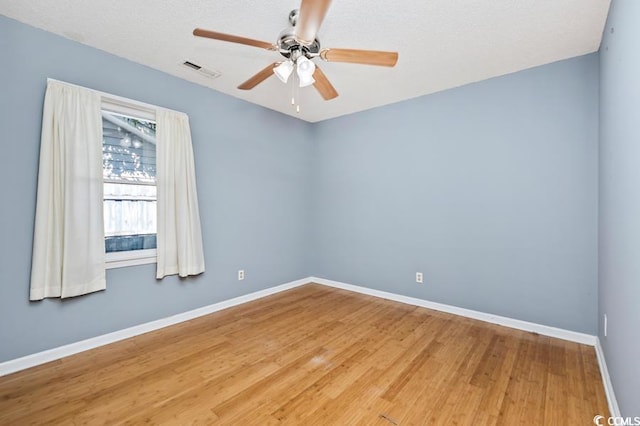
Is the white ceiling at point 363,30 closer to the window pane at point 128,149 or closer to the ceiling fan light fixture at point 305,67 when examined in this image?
the ceiling fan light fixture at point 305,67

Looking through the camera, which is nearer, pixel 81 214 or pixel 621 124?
pixel 621 124

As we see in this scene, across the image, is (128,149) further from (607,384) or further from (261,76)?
(607,384)

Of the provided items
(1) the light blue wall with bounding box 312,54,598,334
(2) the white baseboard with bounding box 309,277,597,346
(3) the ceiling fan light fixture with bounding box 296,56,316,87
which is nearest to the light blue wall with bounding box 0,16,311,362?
(1) the light blue wall with bounding box 312,54,598,334

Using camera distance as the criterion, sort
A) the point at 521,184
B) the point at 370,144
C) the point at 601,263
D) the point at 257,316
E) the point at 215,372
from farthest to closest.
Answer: the point at 370,144
the point at 257,316
the point at 521,184
the point at 601,263
the point at 215,372

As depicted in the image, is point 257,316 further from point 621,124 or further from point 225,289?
point 621,124

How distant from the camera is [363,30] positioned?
7.33ft

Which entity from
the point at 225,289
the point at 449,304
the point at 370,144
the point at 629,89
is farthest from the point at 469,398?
the point at 370,144

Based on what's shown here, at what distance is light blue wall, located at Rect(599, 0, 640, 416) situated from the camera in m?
1.29

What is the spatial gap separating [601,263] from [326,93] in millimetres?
2664

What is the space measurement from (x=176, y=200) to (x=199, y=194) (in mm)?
324

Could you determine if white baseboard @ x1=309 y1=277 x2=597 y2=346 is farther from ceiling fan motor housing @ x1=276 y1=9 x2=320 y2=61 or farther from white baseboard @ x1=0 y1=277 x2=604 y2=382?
ceiling fan motor housing @ x1=276 y1=9 x2=320 y2=61

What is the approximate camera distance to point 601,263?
2316 millimetres

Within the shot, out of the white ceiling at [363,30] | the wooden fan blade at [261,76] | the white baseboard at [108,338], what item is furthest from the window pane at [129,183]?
the wooden fan blade at [261,76]

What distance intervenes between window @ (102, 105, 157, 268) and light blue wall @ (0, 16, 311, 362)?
17 centimetres
